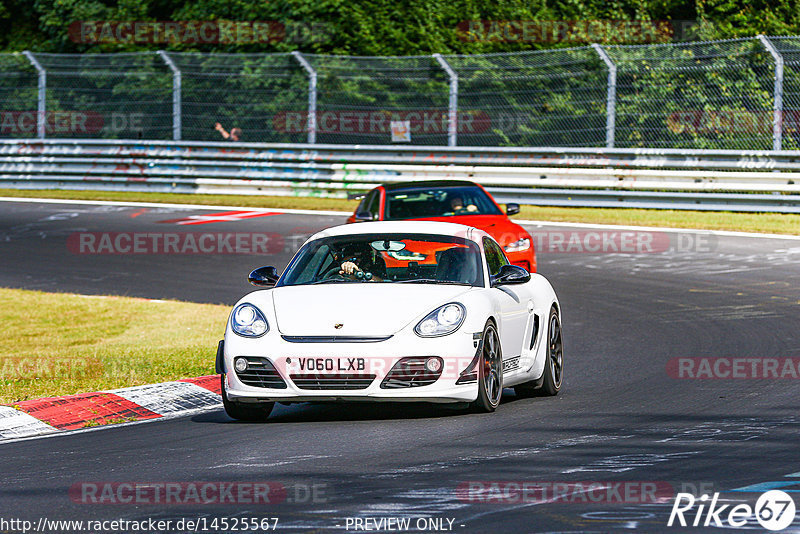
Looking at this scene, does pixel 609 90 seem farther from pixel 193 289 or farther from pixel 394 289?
pixel 394 289

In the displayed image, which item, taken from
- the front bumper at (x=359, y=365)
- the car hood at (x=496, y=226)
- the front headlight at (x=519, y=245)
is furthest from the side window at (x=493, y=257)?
the car hood at (x=496, y=226)

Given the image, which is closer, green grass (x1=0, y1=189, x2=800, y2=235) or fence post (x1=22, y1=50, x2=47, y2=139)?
green grass (x1=0, y1=189, x2=800, y2=235)

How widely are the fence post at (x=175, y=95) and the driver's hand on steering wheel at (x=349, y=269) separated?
19.5 meters

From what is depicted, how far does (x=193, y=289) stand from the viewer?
16859 millimetres

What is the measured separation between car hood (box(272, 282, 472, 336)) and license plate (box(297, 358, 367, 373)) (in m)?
0.17

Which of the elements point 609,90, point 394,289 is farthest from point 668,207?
point 394,289

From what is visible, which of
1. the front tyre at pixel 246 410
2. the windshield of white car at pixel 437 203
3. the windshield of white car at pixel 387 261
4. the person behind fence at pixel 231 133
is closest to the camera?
the front tyre at pixel 246 410

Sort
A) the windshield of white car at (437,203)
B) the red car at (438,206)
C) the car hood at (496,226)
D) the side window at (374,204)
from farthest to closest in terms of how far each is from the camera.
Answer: the side window at (374,204) → the windshield of white car at (437,203) → the red car at (438,206) → the car hood at (496,226)

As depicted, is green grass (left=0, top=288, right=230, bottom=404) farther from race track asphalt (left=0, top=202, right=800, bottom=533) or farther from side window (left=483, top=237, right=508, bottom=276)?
side window (left=483, top=237, right=508, bottom=276)

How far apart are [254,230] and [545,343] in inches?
527

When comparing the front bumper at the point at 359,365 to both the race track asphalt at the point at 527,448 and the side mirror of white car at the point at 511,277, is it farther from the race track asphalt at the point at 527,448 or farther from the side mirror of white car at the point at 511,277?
the side mirror of white car at the point at 511,277

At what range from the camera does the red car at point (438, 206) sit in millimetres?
16031

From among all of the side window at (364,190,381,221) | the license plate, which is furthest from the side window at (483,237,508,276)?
the side window at (364,190,381,221)

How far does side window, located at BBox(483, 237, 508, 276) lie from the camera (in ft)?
32.2
